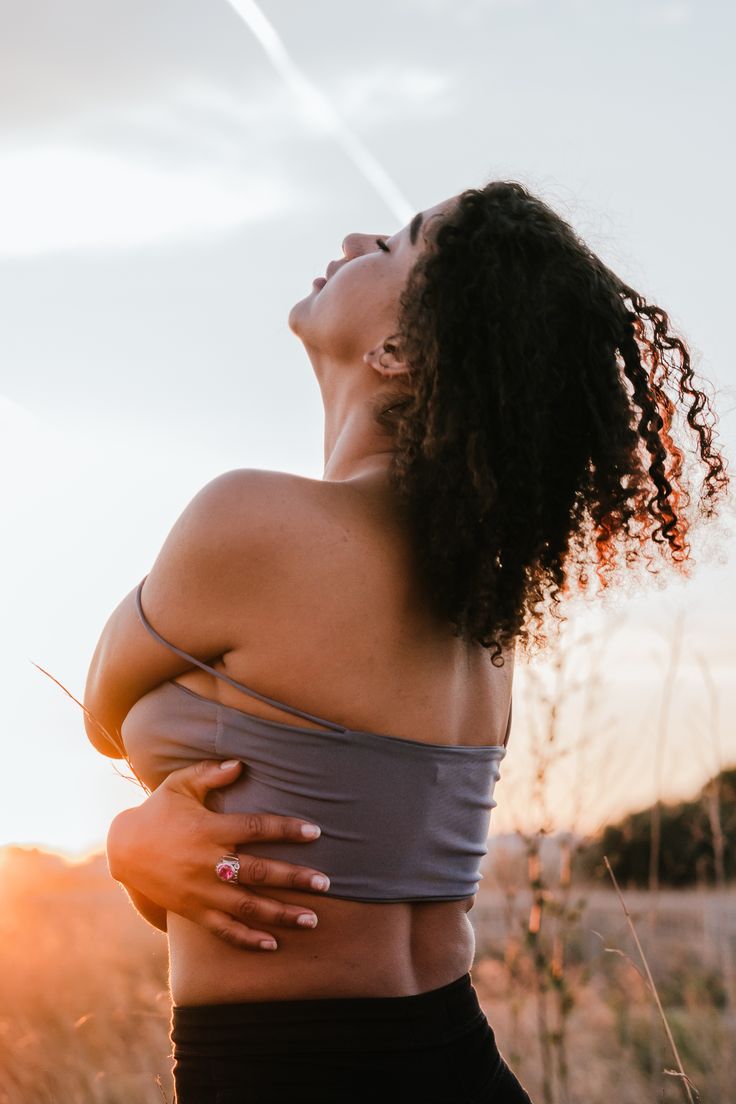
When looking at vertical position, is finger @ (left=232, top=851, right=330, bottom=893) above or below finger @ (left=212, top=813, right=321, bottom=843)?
below

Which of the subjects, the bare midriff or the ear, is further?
the ear

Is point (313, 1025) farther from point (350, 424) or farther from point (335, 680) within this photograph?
point (350, 424)

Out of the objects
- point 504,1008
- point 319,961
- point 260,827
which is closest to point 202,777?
point 260,827

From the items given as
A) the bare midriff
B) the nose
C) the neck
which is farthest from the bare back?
the nose

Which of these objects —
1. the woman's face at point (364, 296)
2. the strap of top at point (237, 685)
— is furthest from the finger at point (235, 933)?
the woman's face at point (364, 296)

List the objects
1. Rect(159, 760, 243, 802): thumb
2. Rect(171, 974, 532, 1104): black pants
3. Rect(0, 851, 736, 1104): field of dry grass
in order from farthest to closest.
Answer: Rect(0, 851, 736, 1104): field of dry grass → Rect(159, 760, 243, 802): thumb → Rect(171, 974, 532, 1104): black pants

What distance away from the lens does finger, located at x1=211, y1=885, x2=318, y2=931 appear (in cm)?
163

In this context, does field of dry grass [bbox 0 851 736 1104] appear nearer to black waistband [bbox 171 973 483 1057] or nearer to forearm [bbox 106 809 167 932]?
forearm [bbox 106 809 167 932]

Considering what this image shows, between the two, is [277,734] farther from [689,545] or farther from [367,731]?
[689,545]

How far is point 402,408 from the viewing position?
207 cm

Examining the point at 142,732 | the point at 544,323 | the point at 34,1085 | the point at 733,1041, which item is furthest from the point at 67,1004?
the point at 544,323

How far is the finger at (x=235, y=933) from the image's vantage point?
1635mm

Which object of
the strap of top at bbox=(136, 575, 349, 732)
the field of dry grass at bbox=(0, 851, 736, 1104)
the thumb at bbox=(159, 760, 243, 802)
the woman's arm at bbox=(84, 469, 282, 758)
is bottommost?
the field of dry grass at bbox=(0, 851, 736, 1104)

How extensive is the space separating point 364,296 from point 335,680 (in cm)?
96
